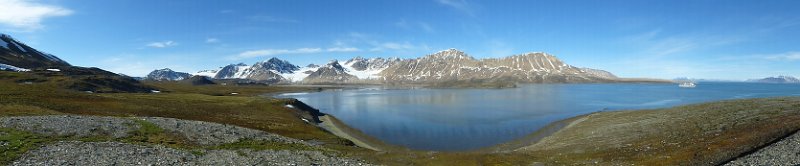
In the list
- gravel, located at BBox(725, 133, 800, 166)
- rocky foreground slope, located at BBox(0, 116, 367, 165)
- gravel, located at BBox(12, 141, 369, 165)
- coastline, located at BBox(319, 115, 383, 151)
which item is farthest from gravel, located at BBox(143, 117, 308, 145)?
gravel, located at BBox(725, 133, 800, 166)

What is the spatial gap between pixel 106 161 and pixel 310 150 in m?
19.4

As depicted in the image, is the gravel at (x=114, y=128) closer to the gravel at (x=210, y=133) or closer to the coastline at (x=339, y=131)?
the gravel at (x=210, y=133)

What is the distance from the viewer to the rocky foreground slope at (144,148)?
35906mm

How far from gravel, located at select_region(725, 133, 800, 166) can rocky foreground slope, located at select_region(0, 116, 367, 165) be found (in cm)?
3177

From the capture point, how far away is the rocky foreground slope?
118 ft

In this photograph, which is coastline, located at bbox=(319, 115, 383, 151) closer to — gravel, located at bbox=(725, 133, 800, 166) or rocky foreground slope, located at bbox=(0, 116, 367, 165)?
rocky foreground slope, located at bbox=(0, 116, 367, 165)

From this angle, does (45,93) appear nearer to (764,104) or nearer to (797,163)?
(797,163)

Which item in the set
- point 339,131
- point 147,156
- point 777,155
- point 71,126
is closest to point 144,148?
point 147,156

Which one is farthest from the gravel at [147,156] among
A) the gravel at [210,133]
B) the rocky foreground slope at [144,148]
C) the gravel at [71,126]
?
the gravel at [210,133]

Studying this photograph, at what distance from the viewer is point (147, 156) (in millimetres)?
38031

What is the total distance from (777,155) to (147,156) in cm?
4987

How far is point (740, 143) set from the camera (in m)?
41.5

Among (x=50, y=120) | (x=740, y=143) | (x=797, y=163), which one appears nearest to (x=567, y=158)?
(x=740, y=143)

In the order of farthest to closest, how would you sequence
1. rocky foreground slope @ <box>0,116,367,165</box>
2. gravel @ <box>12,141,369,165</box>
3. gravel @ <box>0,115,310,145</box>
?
gravel @ <box>0,115,310,145</box>, rocky foreground slope @ <box>0,116,367,165</box>, gravel @ <box>12,141,369,165</box>
